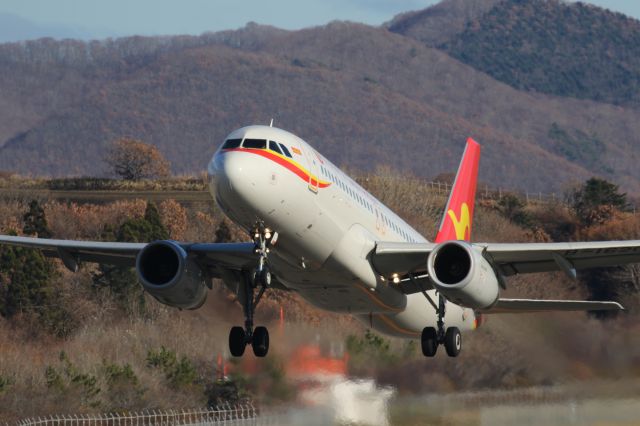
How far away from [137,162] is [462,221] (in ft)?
308

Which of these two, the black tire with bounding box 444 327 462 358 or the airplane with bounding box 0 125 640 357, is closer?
the airplane with bounding box 0 125 640 357

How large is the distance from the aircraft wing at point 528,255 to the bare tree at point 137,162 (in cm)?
9785

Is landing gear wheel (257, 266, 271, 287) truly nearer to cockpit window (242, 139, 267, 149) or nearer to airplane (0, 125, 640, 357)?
airplane (0, 125, 640, 357)

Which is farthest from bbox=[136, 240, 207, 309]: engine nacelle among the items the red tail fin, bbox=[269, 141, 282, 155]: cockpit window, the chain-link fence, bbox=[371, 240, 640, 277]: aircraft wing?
the chain-link fence

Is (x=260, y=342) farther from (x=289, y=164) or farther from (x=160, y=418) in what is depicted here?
(x=160, y=418)

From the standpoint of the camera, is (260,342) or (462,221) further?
(462,221)

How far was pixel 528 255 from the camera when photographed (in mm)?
30734

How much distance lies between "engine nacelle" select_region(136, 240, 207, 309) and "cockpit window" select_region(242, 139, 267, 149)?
566 centimetres

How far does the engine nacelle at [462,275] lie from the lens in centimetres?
2864

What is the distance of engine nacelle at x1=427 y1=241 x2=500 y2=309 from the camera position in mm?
28641

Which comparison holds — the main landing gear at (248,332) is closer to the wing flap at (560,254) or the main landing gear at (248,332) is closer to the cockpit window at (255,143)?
the cockpit window at (255,143)

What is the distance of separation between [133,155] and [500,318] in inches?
3741

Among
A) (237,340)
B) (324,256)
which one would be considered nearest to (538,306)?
(324,256)

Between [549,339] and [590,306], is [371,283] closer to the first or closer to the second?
[590,306]
